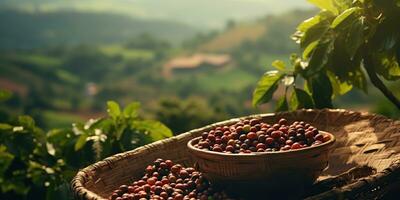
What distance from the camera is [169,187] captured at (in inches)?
115

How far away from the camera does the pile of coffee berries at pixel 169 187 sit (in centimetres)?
284

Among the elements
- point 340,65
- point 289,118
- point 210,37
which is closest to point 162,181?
point 289,118

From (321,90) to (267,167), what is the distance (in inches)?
49.0

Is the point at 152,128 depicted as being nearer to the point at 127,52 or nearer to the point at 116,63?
the point at 116,63

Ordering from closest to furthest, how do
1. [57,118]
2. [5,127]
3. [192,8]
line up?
[5,127] < [57,118] < [192,8]

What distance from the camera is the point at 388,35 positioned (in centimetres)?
326

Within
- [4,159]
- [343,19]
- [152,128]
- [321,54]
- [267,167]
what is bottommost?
[4,159]

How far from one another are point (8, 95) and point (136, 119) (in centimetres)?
105

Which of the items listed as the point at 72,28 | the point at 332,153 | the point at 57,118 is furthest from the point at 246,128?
the point at 72,28

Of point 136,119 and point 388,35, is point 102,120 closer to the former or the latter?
point 136,119

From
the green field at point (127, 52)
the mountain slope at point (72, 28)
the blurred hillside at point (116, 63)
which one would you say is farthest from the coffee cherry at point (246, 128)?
the mountain slope at point (72, 28)

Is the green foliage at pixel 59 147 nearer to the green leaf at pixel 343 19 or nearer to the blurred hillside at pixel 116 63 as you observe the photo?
the green leaf at pixel 343 19

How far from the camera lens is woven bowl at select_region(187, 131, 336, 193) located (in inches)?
107

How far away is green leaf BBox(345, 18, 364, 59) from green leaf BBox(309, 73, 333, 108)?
18.8 inches
